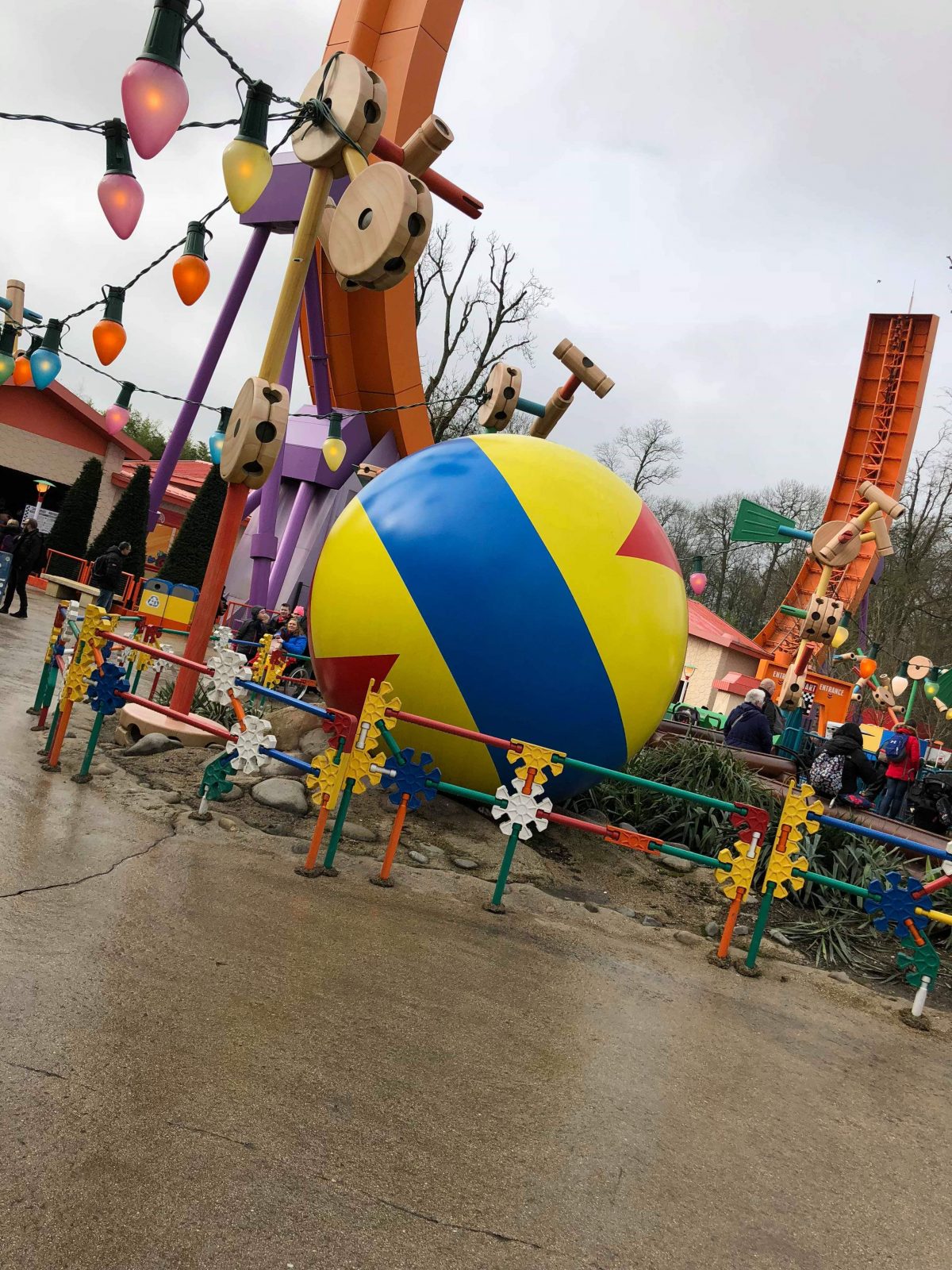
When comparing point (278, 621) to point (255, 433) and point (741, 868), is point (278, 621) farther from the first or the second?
point (741, 868)

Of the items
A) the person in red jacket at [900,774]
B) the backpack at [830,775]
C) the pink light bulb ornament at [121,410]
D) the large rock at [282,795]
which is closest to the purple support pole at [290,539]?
the pink light bulb ornament at [121,410]

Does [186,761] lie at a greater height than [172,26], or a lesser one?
lesser

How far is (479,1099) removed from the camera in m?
2.80

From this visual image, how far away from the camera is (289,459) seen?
20.5 metres

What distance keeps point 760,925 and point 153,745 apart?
163 inches

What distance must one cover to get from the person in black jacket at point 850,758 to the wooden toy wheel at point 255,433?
19.3ft

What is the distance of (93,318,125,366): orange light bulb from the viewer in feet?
21.0

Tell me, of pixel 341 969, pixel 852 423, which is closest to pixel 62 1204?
pixel 341 969

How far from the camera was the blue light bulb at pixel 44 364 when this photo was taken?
7992 mm

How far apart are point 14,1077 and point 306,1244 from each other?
0.92 m

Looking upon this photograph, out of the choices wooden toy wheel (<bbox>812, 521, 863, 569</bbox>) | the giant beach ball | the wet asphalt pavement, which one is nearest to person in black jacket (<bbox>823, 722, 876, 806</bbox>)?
wooden toy wheel (<bbox>812, 521, 863, 569</bbox>)

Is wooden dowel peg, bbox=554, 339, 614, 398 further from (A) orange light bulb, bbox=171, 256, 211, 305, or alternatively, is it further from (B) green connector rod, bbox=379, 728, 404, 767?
(B) green connector rod, bbox=379, 728, 404, 767

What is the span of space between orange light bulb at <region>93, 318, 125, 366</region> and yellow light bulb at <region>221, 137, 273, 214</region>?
2.01m

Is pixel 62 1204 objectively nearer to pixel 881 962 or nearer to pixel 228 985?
pixel 228 985
